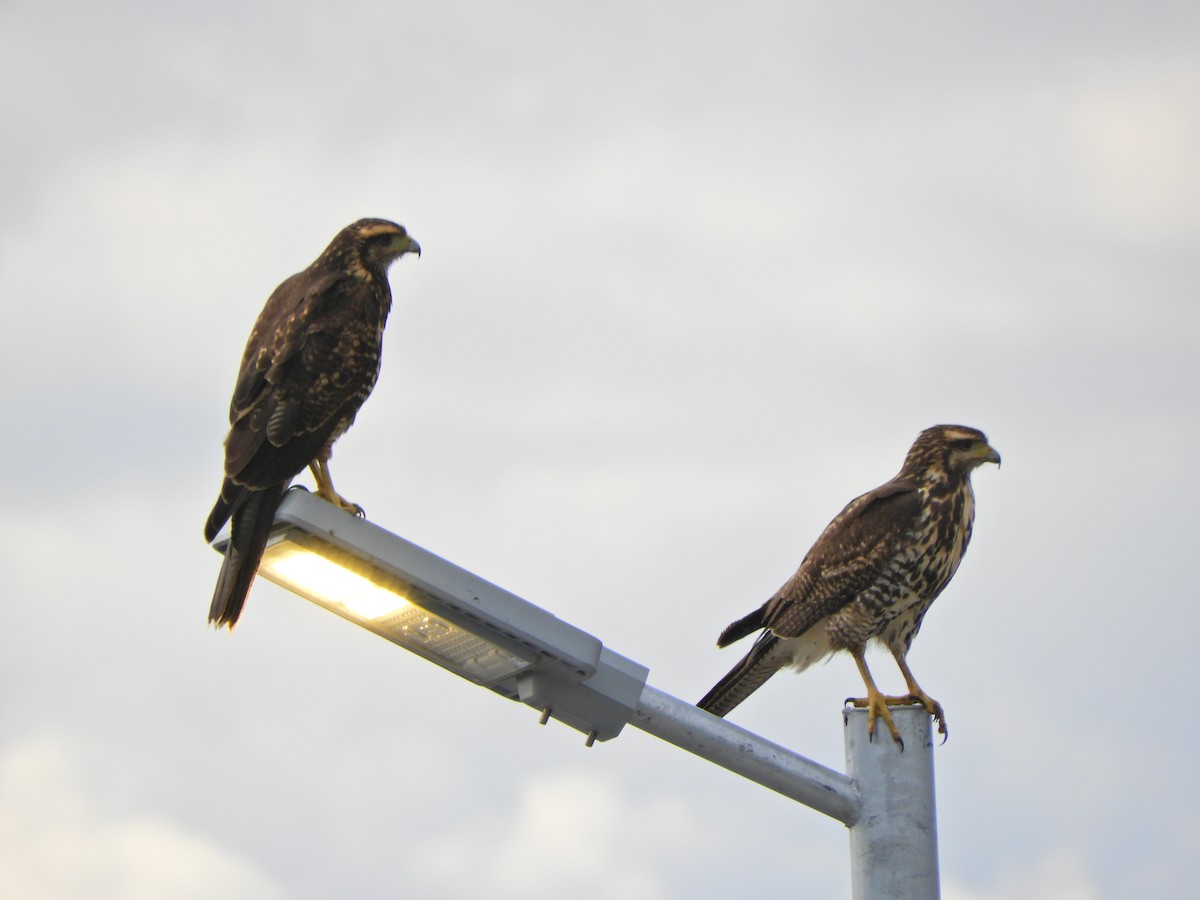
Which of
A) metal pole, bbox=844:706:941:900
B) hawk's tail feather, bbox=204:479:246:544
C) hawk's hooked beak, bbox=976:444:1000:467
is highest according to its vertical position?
hawk's hooked beak, bbox=976:444:1000:467

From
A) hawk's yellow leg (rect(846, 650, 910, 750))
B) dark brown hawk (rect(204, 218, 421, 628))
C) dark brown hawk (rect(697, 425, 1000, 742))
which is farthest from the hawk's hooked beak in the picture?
dark brown hawk (rect(204, 218, 421, 628))

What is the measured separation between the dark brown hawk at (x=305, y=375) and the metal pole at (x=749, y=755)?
163 centimetres

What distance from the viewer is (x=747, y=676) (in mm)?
7809

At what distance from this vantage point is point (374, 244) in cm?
695

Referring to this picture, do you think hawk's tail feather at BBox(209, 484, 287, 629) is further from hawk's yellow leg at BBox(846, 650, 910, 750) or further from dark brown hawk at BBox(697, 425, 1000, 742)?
dark brown hawk at BBox(697, 425, 1000, 742)

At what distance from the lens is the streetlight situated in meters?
3.84

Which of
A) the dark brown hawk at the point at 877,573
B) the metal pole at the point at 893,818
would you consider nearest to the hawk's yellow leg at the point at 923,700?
the dark brown hawk at the point at 877,573

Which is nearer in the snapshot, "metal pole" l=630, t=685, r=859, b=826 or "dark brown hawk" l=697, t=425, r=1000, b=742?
"metal pole" l=630, t=685, r=859, b=826

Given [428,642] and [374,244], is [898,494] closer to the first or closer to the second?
[374,244]

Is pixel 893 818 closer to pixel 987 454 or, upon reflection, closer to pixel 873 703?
pixel 873 703

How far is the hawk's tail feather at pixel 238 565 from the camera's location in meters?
4.93

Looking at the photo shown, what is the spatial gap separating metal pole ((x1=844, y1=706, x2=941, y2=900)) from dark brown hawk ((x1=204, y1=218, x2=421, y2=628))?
2113 mm

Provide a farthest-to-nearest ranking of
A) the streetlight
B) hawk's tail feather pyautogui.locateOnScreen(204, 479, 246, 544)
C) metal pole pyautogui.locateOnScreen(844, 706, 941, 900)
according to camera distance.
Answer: hawk's tail feather pyautogui.locateOnScreen(204, 479, 246, 544) < metal pole pyautogui.locateOnScreen(844, 706, 941, 900) < the streetlight

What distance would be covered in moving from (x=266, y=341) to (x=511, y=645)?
2.91 m
